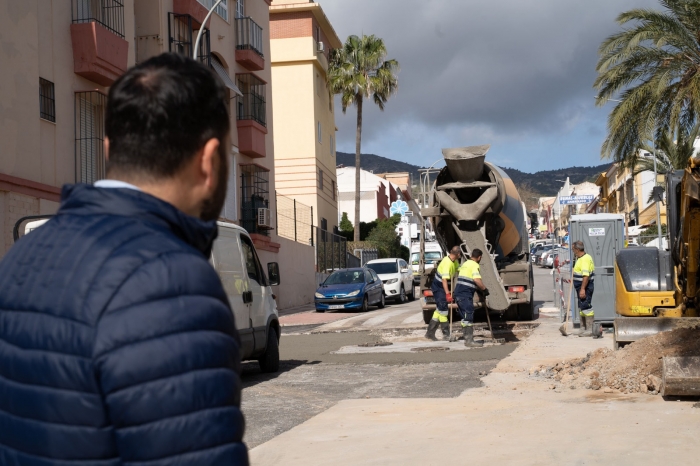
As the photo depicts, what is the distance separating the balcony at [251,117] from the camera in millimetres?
31047

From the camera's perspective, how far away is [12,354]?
1930mm

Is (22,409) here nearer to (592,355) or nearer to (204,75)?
(204,75)

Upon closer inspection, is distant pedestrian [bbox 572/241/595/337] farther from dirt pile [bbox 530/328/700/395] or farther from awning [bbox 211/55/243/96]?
awning [bbox 211/55/243/96]

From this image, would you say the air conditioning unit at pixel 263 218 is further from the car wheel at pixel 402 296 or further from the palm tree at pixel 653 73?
the palm tree at pixel 653 73

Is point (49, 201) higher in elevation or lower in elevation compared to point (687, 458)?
higher

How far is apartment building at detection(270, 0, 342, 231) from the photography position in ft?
141

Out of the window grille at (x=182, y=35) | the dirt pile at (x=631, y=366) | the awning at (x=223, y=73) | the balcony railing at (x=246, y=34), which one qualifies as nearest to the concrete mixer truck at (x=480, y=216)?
the dirt pile at (x=631, y=366)

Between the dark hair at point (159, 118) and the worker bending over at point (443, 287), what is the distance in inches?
580

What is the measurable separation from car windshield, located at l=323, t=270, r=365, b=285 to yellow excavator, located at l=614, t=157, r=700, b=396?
14.8 m

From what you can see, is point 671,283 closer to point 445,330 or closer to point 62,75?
point 445,330

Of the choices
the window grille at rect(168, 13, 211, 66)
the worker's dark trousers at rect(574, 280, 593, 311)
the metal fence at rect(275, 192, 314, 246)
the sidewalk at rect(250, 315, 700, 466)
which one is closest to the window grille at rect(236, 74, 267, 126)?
the metal fence at rect(275, 192, 314, 246)

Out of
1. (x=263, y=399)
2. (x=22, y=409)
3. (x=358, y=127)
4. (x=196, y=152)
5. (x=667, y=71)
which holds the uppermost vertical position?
(x=358, y=127)

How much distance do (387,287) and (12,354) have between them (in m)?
31.3

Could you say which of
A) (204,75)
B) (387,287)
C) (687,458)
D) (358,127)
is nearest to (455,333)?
(687,458)
